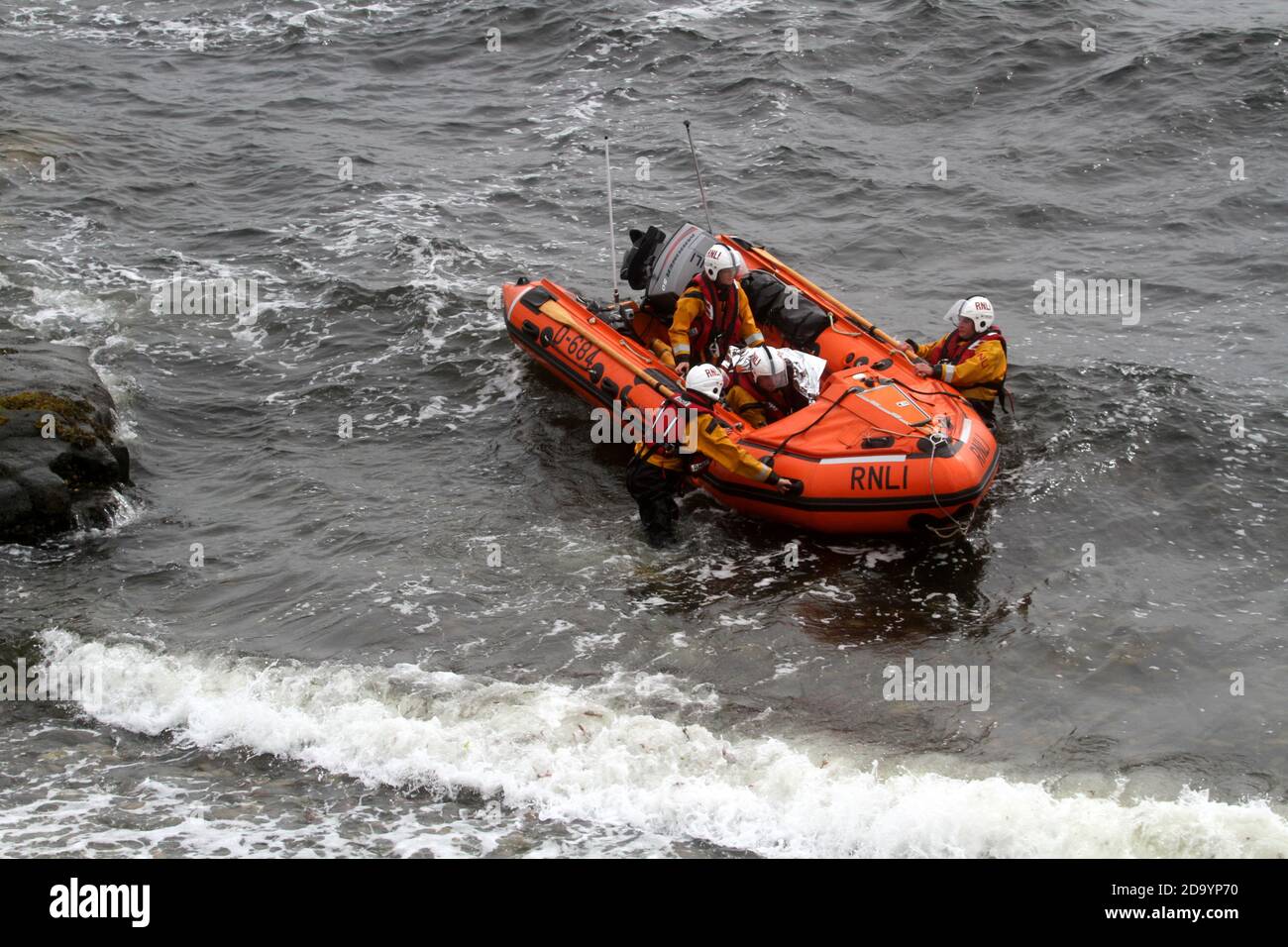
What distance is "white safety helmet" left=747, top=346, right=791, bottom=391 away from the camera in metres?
8.59

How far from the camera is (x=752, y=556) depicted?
8.34m

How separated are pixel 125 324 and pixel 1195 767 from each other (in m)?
9.39

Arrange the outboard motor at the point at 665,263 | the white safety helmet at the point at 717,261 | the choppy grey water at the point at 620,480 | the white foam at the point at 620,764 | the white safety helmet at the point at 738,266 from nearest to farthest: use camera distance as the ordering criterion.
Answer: the white foam at the point at 620,764 → the choppy grey water at the point at 620,480 → the white safety helmet at the point at 717,261 → the white safety helmet at the point at 738,266 → the outboard motor at the point at 665,263

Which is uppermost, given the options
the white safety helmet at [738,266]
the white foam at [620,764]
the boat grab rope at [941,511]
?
the white safety helmet at [738,266]

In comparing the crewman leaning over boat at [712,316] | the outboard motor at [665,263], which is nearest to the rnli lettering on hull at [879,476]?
the crewman leaning over boat at [712,316]

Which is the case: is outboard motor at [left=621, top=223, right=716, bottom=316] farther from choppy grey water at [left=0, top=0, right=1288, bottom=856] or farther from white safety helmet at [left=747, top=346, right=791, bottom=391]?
white safety helmet at [left=747, top=346, right=791, bottom=391]

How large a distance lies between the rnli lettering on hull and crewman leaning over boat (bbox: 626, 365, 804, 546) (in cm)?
37

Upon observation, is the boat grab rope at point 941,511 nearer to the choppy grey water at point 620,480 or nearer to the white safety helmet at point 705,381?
the choppy grey water at point 620,480

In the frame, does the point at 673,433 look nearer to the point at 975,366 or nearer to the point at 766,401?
the point at 766,401

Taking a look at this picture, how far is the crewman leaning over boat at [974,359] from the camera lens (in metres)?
8.87

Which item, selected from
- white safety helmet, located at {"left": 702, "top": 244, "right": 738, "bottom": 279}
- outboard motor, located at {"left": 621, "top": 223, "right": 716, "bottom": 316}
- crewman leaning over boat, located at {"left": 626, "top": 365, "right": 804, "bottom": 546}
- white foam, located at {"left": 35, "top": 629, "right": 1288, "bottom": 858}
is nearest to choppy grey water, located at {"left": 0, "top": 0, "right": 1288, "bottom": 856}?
white foam, located at {"left": 35, "top": 629, "right": 1288, "bottom": 858}

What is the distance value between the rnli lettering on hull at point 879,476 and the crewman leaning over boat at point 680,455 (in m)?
0.37

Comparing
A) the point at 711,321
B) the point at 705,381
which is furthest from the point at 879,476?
the point at 711,321

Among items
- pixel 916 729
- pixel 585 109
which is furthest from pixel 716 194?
pixel 916 729
